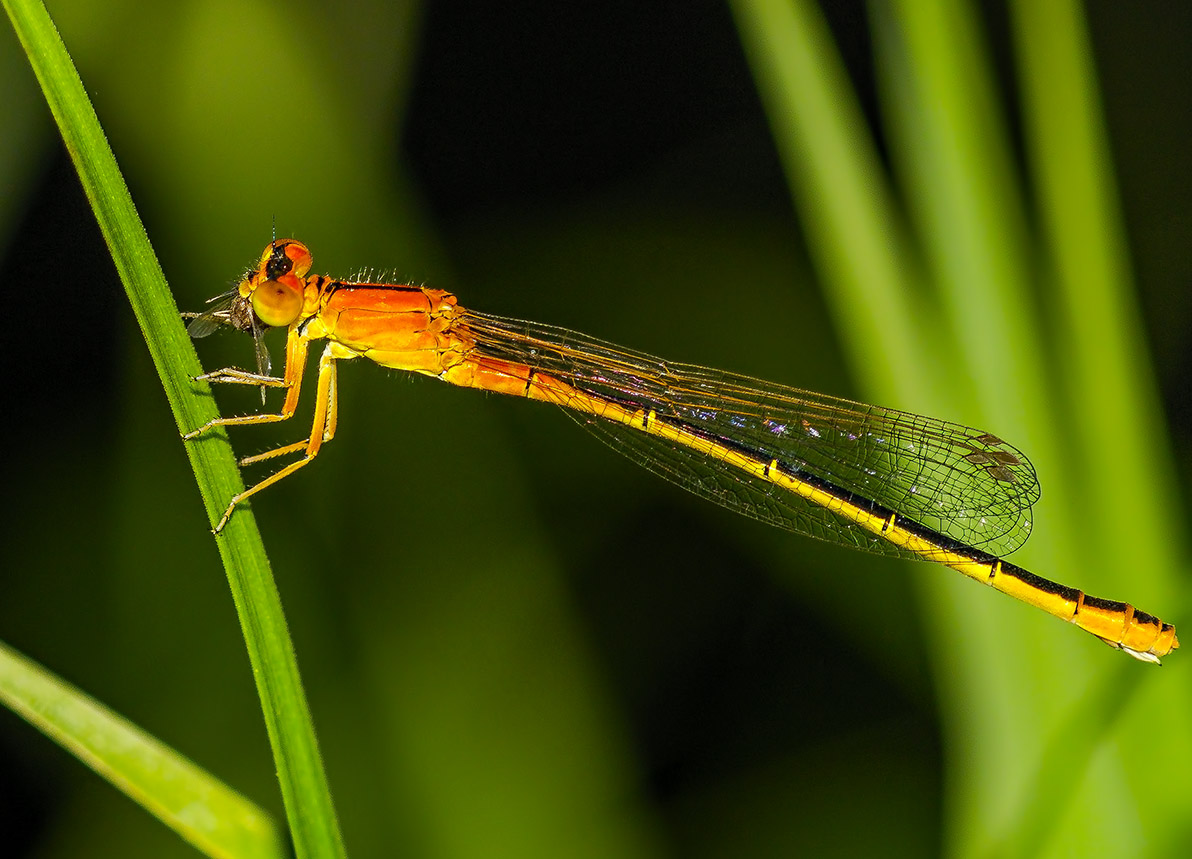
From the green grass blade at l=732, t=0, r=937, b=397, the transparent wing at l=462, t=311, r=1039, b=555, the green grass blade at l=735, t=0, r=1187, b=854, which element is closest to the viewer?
the green grass blade at l=735, t=0, r=1187, b=854

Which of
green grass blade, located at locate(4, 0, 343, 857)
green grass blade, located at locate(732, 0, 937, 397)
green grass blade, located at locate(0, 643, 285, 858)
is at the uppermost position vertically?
green grass blade, located at locate(732, 0, 937, 397)

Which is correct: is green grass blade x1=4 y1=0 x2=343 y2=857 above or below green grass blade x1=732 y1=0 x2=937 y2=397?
below

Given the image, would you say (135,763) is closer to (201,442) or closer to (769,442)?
(201,442)

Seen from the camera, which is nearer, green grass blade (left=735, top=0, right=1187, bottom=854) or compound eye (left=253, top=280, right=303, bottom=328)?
green grass blade (left=735, top=0, right=1187, bottom=854)

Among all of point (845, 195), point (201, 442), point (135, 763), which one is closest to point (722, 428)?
point (845, 195)

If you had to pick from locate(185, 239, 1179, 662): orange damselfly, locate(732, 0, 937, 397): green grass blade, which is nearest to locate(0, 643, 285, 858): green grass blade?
locate(185, 239, 1179, 662): orange damselfly

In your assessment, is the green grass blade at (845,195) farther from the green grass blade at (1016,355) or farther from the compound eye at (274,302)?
the compound eye at (274,302)

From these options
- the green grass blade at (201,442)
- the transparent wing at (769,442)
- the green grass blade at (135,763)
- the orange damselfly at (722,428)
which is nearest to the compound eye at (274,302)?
the orange damselfly at (722,428)

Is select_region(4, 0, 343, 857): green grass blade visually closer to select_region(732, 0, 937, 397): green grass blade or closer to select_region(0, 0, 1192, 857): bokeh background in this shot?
select_region(0, 0, 1192, 857): bokeh background

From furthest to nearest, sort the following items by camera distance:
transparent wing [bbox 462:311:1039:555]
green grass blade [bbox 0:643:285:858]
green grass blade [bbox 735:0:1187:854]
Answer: transparent wing [bbox 462:311:1039:555] → green grass blade [bbox 735:0:1187:854] → green grass blade [bbox 0:643:285:858]
